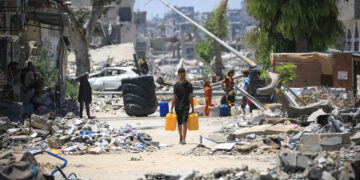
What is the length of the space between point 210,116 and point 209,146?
7937 mm

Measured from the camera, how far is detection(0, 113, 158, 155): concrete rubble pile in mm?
10469

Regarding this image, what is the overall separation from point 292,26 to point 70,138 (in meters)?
10.9

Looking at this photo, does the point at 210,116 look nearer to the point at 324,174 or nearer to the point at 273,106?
the point at 273,106

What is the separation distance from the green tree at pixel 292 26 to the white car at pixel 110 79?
393 inches

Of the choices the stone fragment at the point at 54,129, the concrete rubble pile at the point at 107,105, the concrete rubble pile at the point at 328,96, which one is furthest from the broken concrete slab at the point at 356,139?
the concrete rubble pile at the point at 107,105

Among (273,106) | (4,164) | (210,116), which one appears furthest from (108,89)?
(4,164)

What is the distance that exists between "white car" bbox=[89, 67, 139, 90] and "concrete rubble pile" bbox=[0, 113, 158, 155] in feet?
56.1

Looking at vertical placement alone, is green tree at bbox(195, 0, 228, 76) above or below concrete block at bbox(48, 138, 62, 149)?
above

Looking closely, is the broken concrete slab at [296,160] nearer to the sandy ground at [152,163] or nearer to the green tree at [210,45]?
the sandy ground at [152,163]

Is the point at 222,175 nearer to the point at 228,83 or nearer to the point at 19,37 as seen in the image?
the point at 19,37

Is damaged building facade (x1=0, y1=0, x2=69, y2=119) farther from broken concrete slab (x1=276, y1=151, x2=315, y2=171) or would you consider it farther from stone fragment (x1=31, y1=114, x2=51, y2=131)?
broken concrete slab (x1=276, y1=151, x2=315, y2=171)

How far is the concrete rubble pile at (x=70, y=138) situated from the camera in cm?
1047

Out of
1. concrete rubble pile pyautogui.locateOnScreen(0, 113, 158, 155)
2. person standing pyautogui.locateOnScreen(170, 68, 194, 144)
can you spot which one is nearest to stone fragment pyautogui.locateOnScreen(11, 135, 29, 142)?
concrete rubble pile pyautogui.locateOnScreen(0, 113, 158, 155)

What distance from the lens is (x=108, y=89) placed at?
95.7ft
